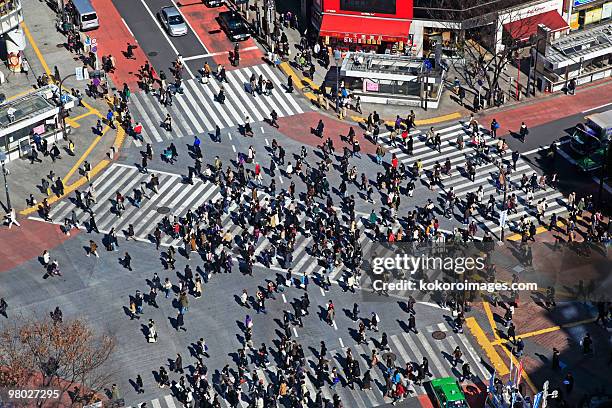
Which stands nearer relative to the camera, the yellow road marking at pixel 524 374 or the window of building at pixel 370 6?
the yellow road marking at pixel 524 374

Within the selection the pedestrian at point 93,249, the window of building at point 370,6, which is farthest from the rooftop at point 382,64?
the pedestrian at point 93,249

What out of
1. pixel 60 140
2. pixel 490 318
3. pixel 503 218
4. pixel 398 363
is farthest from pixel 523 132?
pixel 60 140

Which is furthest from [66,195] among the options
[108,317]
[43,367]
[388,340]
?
[388,340]

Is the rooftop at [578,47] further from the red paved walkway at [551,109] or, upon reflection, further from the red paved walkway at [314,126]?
the red paved walkway at [314,126]

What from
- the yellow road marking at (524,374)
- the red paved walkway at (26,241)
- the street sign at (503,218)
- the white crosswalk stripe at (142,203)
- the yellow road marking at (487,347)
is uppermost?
the red paved walkway at (26,241)

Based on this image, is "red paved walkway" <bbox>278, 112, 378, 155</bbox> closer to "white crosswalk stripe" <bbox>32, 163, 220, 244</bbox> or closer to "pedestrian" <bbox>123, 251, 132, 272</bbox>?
"white crosswalk stripe" <bbox>32, 163, 220, 244</bbox>

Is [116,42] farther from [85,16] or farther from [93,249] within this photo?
[93,249]

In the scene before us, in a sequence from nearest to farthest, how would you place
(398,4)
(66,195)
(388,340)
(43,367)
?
(43,367) < (388,340) < (66,195) < (398,4)

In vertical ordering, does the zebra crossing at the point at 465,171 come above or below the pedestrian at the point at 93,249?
below

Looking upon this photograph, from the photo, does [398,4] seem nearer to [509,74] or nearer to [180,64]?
[509,74]
